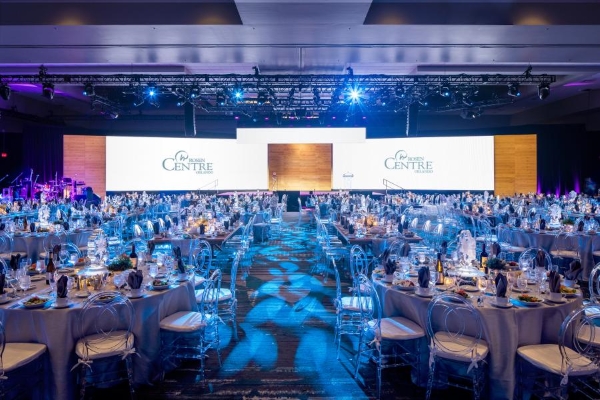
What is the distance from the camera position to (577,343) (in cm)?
319

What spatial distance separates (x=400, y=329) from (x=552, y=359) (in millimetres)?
1079

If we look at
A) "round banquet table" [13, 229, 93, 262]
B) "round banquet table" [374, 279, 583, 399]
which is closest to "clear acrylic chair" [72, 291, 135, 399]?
"round banquet table" [374, 279, 583, 399]

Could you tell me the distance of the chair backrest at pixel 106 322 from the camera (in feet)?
10.4

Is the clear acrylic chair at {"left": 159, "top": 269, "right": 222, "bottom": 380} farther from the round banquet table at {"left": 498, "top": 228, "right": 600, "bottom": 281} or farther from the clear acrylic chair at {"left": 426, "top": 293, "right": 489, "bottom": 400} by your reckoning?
the round banquet table at {"left": 498, "top": 228, "right": 600, "bottom": 281}

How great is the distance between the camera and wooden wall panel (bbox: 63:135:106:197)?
1648 cm

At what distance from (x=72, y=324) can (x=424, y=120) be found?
56.8ft

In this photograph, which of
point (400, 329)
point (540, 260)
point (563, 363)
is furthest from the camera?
point (540, 260)

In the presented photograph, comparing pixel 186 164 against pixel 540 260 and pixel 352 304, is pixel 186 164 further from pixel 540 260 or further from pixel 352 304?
pixel 540 260

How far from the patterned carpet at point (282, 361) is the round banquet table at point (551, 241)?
3660mm

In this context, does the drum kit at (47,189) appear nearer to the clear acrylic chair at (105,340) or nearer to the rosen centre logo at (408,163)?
the rosen centre logo at (408,163)

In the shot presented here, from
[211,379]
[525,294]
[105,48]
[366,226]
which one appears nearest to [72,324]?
[211,379]

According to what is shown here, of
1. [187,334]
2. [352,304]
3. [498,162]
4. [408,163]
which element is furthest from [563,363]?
[498,162]

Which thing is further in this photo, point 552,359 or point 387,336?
point 387,336

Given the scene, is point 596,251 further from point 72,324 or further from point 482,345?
point 72,324
